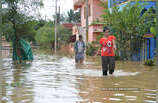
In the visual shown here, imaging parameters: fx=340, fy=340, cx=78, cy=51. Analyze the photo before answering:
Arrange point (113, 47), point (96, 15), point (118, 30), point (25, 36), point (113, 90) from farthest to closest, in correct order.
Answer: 1. point (96, 15)
2. point (118, 30)
3. point (25, 36)
4. point (113, 47)
5. point (113, 90)

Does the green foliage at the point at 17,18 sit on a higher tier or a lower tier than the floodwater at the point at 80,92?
higher

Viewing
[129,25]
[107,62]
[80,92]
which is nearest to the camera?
[80,92]

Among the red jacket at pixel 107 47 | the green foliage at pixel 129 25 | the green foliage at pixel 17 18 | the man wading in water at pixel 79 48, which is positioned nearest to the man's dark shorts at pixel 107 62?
the red jacket at pixel 107 47

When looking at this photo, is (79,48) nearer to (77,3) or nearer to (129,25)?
(129,25)

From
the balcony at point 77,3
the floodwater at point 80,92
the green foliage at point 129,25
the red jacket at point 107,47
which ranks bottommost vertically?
the floodwater at point 80,92

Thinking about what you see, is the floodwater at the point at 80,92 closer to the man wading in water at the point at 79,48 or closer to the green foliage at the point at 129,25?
the man wading in water at the point at 79,48

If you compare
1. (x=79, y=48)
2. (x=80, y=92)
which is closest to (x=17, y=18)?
(x=79, y=48)

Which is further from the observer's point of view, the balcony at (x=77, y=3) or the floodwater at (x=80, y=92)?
the balcony at (x=77, y=3)

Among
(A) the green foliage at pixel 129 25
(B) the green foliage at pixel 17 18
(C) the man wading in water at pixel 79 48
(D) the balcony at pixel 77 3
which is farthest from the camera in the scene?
(D) the balcony at pixel 77 3

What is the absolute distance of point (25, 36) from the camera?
1950cm

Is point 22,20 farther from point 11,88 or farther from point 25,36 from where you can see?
point 11,88

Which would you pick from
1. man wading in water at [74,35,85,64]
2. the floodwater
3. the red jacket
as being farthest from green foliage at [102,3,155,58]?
the floodwater

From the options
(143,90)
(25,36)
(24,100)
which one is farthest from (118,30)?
(24,100)

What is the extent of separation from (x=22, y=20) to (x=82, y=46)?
3418 mm
